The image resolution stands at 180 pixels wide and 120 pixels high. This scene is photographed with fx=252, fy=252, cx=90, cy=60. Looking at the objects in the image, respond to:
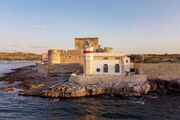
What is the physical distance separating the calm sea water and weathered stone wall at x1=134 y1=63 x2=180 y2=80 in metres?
4.85

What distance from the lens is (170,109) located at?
2362 centimetres

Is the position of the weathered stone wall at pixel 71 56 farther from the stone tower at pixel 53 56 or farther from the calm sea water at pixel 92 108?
the calm sea water at pixel 92 108

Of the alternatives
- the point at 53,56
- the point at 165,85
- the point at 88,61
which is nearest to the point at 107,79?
the point at 88,61

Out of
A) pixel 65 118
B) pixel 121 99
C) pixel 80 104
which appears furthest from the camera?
pixel 121 99

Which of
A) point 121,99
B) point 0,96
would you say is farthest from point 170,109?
point 0,96

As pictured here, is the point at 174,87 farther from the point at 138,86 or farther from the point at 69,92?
the point at 69,92

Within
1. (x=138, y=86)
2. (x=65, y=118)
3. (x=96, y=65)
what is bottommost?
(x=65, y=118)

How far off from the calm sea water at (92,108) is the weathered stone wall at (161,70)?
15.9 ft

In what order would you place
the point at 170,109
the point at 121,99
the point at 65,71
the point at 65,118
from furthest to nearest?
1. the point at 65,71
2. the point at 121,99
3. the point at 170,109
4. the point at 65,118

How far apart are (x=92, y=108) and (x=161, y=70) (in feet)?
46.1

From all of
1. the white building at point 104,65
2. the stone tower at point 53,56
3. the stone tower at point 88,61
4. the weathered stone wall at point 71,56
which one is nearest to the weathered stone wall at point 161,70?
the white building at point 104,65

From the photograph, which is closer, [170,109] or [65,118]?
[65,118]

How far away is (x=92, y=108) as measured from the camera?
948 inches

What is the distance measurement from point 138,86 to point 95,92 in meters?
5.22
